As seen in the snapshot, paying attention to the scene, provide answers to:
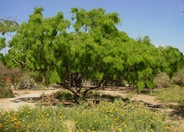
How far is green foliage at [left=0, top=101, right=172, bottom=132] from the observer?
887cm

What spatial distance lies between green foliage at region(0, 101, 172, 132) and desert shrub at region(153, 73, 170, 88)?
70.8 ft

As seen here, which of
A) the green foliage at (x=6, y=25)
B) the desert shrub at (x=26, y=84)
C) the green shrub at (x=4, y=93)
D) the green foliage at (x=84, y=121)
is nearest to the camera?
the green foliage at (x=6, y=25)

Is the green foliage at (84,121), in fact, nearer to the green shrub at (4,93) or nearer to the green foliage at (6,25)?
the green foliage at (6,25)

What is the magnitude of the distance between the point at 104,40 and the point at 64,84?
500 centimetres

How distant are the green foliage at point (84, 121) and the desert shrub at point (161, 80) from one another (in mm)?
21584

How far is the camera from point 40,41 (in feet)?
53.2

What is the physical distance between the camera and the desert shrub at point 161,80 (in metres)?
33.0

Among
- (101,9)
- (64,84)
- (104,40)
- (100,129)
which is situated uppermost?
(101,9)

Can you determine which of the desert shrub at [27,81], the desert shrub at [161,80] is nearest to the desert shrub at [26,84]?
the desert shrub at [27,81]

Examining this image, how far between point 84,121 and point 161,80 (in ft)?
83.5

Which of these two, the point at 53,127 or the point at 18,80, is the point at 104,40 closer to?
the point at 53,127

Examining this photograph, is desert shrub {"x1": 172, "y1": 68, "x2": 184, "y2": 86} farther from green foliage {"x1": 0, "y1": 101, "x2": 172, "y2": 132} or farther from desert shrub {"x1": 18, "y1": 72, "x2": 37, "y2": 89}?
green foliage {"x1": 0, "y1": 101, "x2": 172, "y2": 132}

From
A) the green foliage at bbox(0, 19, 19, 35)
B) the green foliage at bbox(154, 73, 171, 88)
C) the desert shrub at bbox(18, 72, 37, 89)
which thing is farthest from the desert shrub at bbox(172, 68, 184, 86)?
the green foliage at bbox(0, 19, 19, 35)

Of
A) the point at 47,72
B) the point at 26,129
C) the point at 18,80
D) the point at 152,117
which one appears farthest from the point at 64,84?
the point at 18,80
